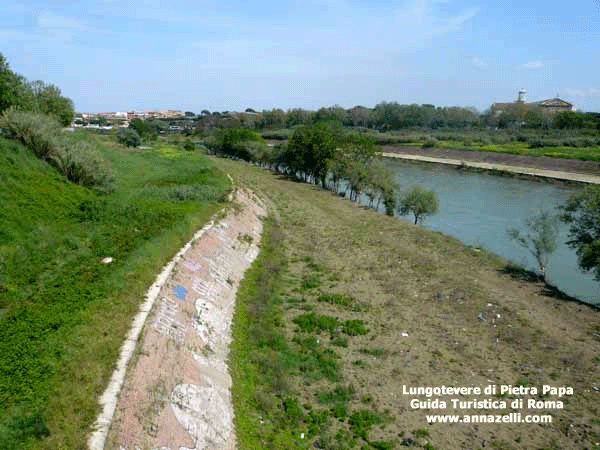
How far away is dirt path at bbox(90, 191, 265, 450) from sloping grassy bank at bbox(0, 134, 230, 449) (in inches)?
20.0

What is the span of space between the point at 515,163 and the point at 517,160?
945 millimetres

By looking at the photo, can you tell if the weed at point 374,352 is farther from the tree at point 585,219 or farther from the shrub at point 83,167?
the shrub at point 83,167

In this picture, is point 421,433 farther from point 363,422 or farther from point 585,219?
point 585,219

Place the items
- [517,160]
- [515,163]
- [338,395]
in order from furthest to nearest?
[517,160] < [515,163] < [338,395]

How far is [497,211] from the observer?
4184 centimetres

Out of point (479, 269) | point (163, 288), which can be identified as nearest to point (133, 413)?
point (163, 288)

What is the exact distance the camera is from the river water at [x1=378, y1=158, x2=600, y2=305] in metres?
24.5

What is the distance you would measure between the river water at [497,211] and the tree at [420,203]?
171cm

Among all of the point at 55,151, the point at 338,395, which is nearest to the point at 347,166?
the point at 55,151

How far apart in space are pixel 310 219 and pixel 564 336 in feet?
62.5

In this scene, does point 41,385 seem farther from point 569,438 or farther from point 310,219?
point 310,219

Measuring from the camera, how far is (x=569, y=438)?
9.95 metres

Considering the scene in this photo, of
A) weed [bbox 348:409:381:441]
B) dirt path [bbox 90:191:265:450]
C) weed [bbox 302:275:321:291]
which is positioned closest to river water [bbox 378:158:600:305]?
weed [bbox 302:275:321:291]

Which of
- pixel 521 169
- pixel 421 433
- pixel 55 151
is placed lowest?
pixel 421 433
